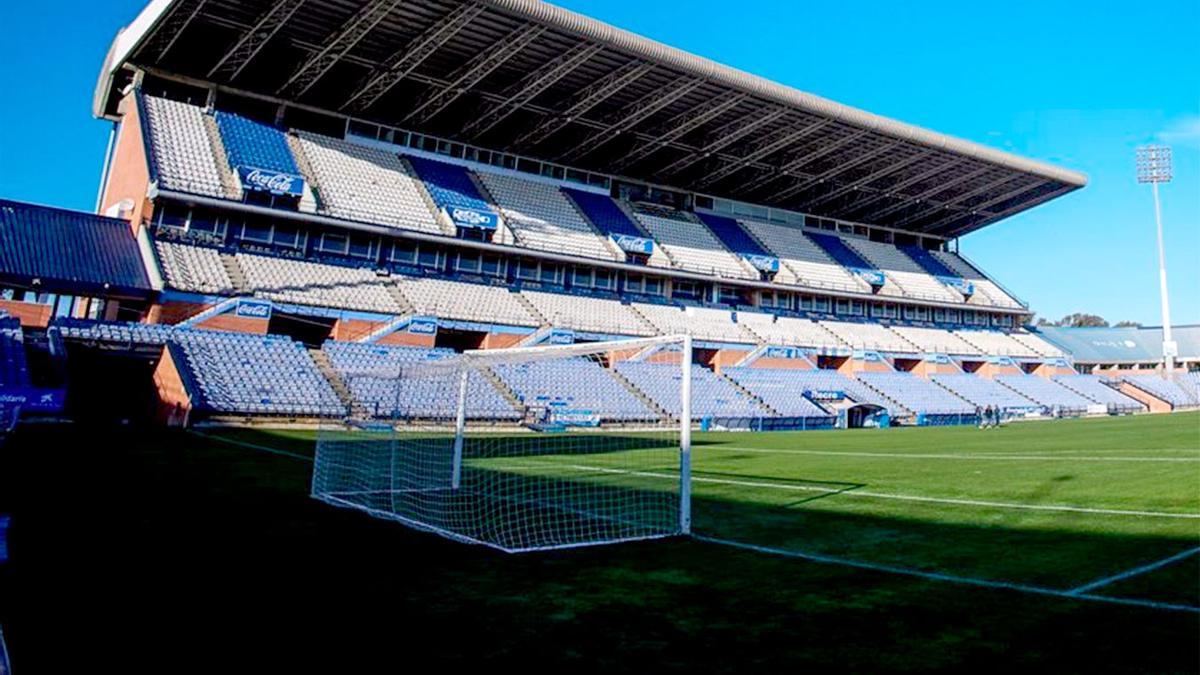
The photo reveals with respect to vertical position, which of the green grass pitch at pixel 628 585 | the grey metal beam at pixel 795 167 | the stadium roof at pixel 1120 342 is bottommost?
the green grass pitch at pixel 628 585

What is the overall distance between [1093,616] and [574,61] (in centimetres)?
3036

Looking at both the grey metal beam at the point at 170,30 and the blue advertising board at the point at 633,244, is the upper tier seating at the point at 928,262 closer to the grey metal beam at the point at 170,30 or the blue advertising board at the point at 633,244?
the blue advertising board at the point at 633,244

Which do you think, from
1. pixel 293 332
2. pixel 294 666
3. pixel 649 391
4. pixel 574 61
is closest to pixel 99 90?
pixel 293 332

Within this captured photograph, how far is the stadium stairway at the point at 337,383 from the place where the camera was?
22.7 metres

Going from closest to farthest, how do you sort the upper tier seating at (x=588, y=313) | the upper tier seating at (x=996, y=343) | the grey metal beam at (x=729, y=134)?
the upper tier seating at (x=588, y=313)
the grey metal beam at (x=729, y=134)
the upper tier seating at (x=996, y=343)

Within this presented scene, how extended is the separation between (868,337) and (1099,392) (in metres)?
18.7

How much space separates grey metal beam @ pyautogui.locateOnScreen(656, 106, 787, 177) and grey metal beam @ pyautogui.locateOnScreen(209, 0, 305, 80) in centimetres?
2199

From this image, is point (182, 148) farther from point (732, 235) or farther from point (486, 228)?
point (732, 235)

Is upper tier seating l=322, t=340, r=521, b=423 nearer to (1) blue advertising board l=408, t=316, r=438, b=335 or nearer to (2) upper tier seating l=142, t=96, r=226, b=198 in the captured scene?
(1) blue advertising board l=408, t=316, r=438, b=335

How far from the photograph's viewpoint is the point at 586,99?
33.9m

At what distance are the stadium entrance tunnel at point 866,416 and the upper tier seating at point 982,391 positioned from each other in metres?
8.57

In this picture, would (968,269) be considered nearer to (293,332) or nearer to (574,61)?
(574,61)

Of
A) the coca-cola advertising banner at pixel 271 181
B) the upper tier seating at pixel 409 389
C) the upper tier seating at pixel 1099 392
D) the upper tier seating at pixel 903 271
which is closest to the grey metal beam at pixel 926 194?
the upper tier seating at pixel 903 271

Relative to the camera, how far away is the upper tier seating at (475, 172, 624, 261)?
120ft
